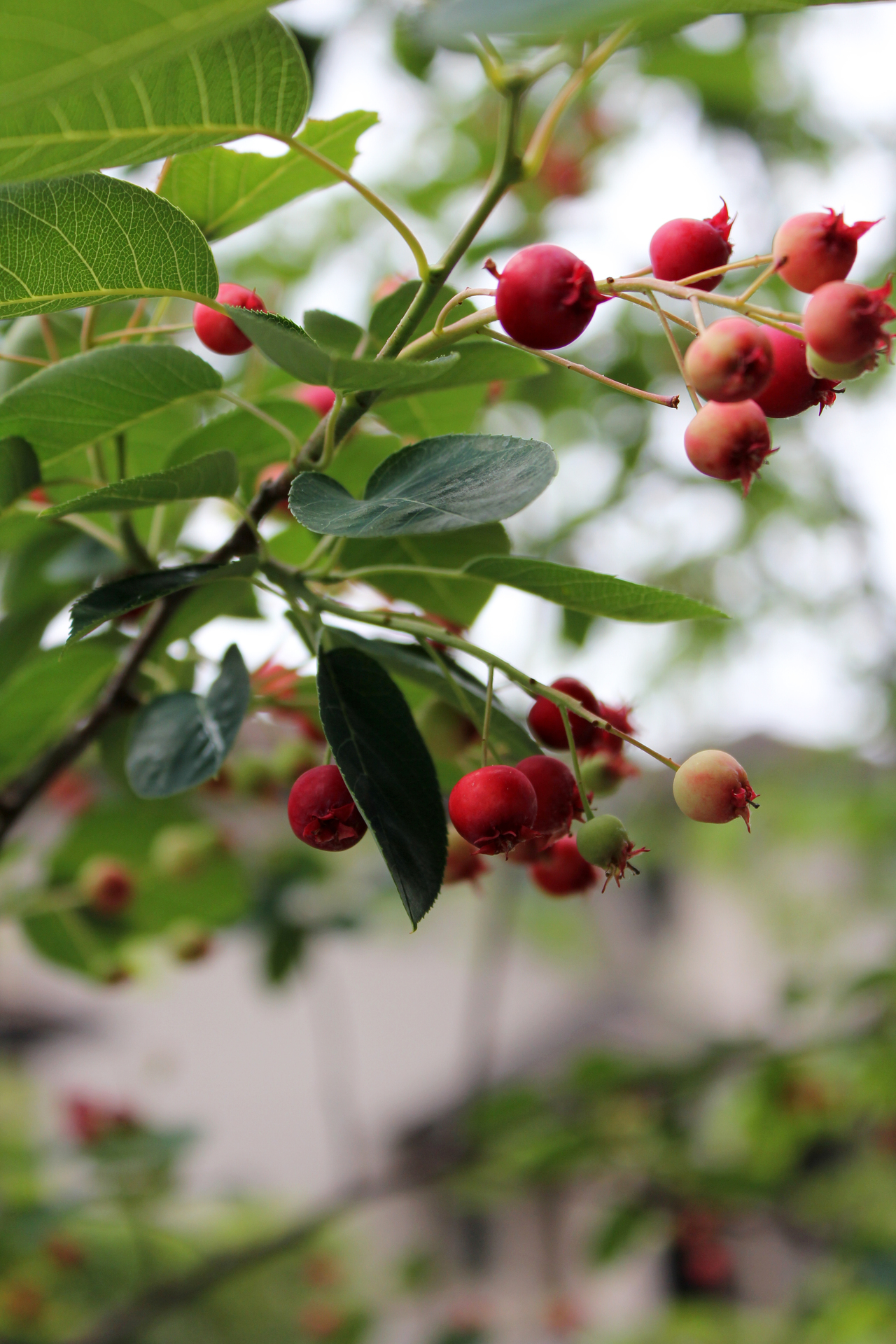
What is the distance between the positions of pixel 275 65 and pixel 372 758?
0.42 meters

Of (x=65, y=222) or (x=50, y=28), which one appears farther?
(x=65, y=222)

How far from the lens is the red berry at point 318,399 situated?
0.88 meters

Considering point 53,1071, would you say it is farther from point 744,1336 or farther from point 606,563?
point 606,563

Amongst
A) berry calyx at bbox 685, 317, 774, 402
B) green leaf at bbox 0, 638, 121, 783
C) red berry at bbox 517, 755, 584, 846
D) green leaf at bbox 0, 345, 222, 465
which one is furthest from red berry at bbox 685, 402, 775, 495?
green leaf at bbox 0, 638, 121, 783

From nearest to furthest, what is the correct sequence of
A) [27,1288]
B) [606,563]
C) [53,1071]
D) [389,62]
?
[389,62] → [27,1288] → [606,563] → [53,1071]

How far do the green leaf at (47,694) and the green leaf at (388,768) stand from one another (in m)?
0.48

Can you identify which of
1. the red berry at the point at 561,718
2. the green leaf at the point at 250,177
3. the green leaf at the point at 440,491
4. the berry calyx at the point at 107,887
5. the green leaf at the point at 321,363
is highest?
the green leaf at the point at 250,177

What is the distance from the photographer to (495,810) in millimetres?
617

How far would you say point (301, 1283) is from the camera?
4.59m

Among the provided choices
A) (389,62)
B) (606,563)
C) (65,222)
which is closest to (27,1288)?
(606,563)

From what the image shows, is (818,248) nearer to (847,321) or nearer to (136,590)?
(847,321)

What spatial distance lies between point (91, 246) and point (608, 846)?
0.51 m

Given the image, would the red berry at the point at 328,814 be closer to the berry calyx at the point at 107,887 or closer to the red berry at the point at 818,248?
the red berry at the point at 818,248

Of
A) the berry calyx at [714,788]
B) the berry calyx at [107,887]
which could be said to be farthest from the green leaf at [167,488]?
the berry calyx at [107,887]
